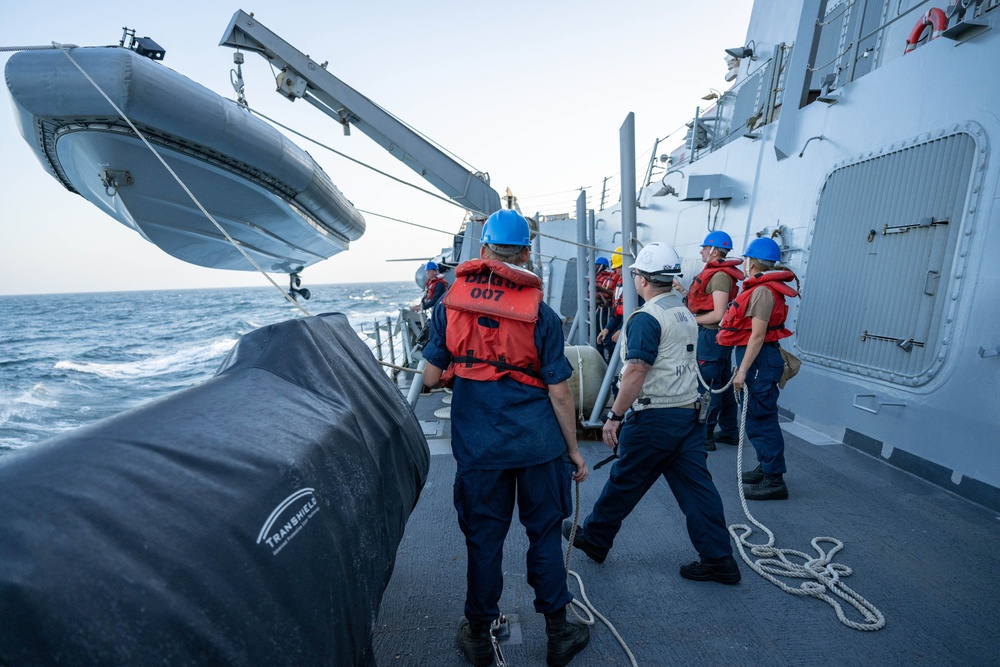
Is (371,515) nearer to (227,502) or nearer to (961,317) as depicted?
(227,502)

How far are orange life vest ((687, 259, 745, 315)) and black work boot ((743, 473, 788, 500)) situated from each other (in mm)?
1349

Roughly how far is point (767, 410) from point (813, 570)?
1.10 meters

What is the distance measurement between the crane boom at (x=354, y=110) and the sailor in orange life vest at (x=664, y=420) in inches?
163

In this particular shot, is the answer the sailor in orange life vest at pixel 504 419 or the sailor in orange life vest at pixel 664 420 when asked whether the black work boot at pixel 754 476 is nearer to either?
the sailor in orange life vest at pixel 664 420

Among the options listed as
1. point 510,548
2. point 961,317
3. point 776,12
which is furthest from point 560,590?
point 776,12

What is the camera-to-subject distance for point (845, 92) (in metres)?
4.62

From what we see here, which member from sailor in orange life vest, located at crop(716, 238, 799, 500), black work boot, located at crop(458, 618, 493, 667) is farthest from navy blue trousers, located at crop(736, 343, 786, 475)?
black work boot, located at crop(458, 618, 493, 667)

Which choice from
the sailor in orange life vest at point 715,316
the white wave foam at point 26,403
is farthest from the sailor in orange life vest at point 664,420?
the white wave foam at point 26,403

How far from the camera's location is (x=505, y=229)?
201 centimetres

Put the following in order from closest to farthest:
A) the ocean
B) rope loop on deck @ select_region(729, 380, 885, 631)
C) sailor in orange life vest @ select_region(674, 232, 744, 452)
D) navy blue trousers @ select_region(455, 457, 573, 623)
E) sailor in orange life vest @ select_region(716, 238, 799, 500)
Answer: navy blue trousers @ select_region(455, 457, 573, 623) < rope loop on deck @ select_region(729, 380, 885, 631) < sailor in orange life vest @ select_region(716, 238, 799, 500) < sailor in orange life vest @ select_region(674, 232, 744, 452) < the ocean

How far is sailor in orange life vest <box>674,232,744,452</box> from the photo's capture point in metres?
4.04

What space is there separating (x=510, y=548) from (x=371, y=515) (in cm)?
161

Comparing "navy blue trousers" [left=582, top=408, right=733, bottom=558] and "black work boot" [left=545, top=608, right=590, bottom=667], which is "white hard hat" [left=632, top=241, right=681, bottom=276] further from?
"black work boot" [left=545, top=608, right=590, bottom=667]

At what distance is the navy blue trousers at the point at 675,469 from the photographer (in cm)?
247
